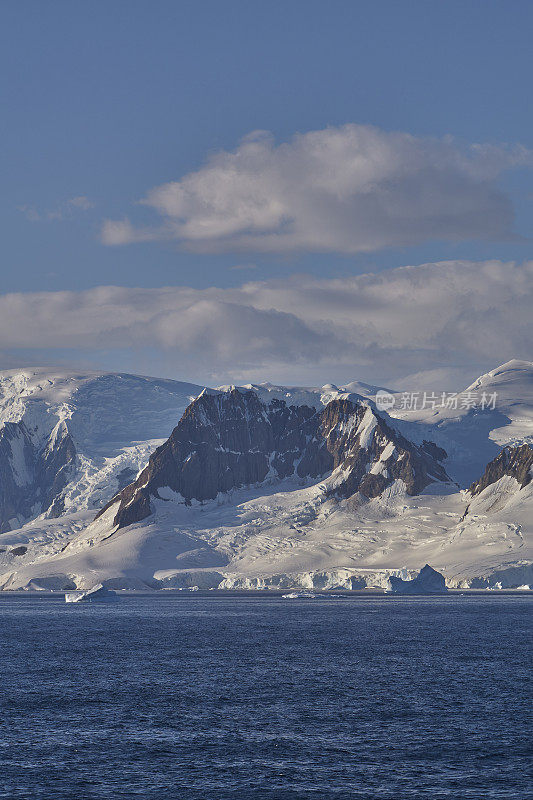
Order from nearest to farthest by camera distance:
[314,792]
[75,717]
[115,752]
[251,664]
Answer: [314,792] < [115,752] < [75,717] < [251,664]

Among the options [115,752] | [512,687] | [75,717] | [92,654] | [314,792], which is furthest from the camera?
[92,654]

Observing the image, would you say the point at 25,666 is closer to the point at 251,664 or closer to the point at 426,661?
the point at 251,664

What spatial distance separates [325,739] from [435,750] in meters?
8.66

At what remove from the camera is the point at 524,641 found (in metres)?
154

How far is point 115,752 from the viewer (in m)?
75.5

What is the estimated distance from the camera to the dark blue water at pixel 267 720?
219ft

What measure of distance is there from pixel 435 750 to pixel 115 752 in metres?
22.4

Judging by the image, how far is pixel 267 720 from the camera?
88125 millimetres

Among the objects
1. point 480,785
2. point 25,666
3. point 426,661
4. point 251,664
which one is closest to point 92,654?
point 25,666

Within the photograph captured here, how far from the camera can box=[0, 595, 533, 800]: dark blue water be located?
219ft

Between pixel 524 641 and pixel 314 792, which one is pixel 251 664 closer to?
pixel 524 641

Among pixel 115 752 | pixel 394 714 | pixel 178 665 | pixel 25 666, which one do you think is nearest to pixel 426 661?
pixel 178 665

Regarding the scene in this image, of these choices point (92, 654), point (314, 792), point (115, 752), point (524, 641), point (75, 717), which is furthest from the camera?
point (524, 641)

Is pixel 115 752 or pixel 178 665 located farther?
pixel 178 665
